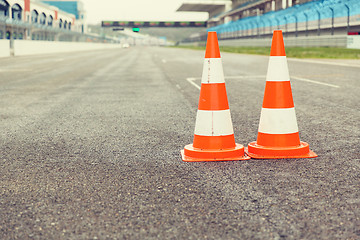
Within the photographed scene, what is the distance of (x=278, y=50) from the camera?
4117mm

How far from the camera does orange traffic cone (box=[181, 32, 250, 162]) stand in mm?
3908

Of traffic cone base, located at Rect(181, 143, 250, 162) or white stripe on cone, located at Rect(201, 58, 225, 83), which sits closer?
traffic cone base, located at Rect(181, 143, 250, 162)

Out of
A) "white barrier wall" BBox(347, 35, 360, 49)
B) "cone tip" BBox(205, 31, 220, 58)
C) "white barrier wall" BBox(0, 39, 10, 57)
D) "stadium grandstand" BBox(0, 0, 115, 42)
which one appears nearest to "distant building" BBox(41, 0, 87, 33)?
"stadium grandstand" BBox(0, 0, 115, 42)

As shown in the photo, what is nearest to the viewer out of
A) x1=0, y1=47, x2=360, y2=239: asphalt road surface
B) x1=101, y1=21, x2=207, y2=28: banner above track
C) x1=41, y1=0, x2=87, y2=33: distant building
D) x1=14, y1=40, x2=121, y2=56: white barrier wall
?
x1=0, y1=47, x2=360, y2=239: asphalt road surface

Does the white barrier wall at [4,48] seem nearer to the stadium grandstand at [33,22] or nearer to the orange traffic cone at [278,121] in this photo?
the stadium grandstand at [33,22]

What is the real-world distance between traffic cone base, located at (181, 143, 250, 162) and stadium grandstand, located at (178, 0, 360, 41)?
13.5m

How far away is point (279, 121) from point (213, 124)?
603 mm

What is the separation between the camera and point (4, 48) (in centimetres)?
3575

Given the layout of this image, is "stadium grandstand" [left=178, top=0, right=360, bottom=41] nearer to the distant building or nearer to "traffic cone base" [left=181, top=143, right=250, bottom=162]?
"traffic cone base" [left=181, top=143, right=250, bottom=162]

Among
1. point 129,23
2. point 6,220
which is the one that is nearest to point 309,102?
point 6,220

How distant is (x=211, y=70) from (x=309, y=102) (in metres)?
4.05

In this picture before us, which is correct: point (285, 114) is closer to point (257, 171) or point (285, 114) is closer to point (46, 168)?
point (257, 171)

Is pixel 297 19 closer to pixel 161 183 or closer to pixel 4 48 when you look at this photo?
pixel 4 48

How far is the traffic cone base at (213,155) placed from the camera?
3877 mm
